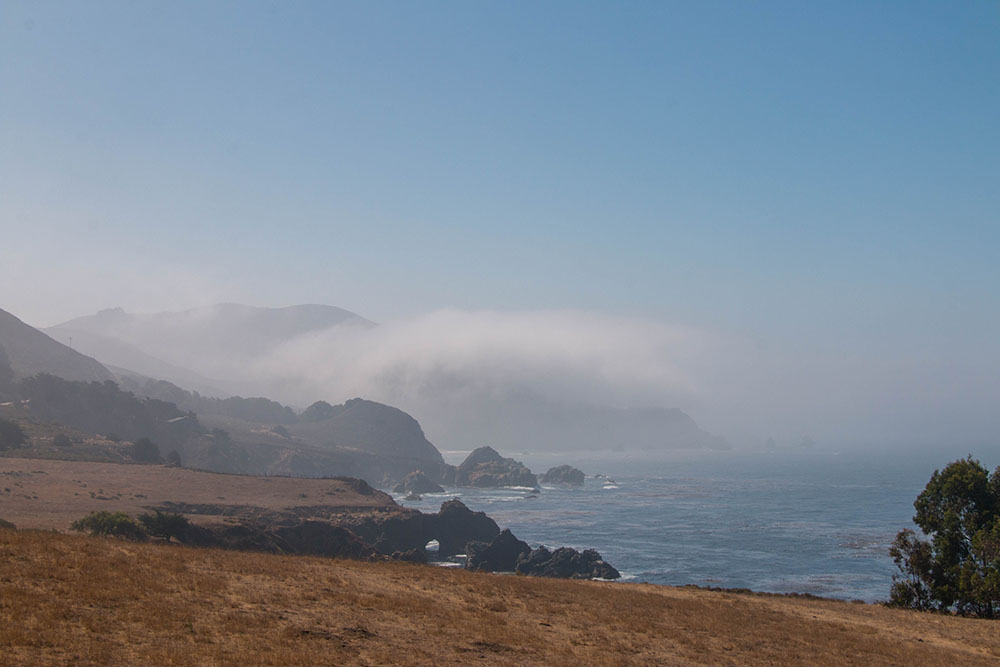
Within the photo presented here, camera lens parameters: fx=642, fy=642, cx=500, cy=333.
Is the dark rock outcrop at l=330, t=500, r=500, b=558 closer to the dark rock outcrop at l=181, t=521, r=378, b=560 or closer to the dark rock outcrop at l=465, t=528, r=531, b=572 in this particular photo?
the dark rock outcrop at l=465, t=528, r=531, b=572

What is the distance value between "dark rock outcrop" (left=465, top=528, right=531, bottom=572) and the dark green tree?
302 ft

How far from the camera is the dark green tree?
402 feet

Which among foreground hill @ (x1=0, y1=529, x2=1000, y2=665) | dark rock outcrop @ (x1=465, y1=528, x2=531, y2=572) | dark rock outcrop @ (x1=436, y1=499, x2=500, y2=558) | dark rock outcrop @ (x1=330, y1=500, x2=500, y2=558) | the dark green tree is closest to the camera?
foreground hill @ (x1=0, y1=529, x2=1000, y2=665)

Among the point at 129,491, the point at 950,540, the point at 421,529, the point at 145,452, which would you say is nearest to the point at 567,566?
the point at 421,529

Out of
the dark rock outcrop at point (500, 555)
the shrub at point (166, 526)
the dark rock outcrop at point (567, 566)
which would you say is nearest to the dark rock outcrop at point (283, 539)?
the shrub at point (166, 526)

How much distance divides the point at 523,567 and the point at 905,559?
57558 millimetres

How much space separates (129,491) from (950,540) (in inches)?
4177

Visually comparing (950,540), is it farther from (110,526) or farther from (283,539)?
(283,539)

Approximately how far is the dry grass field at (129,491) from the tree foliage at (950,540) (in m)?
73.3

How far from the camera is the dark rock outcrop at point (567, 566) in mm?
84188

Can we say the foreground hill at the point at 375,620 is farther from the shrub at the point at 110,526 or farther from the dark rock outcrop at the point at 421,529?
the dark rock outcrop at the point at 421,529

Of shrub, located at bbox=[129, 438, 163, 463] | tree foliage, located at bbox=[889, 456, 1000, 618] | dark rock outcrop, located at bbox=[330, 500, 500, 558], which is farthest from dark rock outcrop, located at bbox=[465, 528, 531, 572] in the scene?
shrub, located at bbox=[129, 438, 163, 463]

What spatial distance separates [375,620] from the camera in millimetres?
22188

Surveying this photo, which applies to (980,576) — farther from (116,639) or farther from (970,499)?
(116,639)
